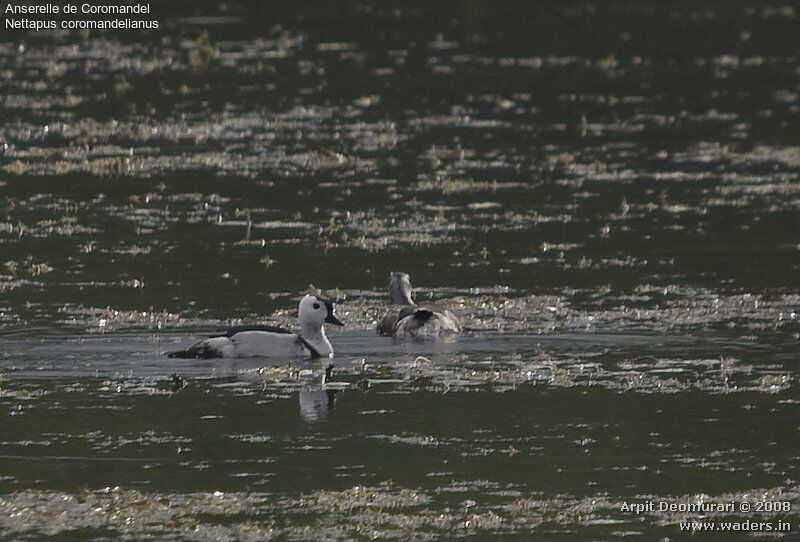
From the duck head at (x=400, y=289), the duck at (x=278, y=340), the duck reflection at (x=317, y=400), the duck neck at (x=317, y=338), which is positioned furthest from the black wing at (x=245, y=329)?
the duck head at (x=400, y=289)

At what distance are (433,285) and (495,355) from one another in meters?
3.41

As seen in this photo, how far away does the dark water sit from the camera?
43.1ft

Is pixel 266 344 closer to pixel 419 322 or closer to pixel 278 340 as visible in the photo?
pixel 278 340

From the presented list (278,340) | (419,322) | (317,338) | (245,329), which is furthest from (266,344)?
(419,322)

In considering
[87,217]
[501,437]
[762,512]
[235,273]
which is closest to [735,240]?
[235,273]

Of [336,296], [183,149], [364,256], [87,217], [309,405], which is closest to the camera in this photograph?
[309,405]

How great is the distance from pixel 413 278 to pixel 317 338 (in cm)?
343

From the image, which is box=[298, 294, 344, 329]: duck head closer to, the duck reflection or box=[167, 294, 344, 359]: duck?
box=[167, 294, 344, 359]: duck

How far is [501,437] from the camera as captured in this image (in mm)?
14500

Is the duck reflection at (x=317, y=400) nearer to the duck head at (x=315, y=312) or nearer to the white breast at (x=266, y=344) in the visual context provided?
the white breast at (x=266, y=344)

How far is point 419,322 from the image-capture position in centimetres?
1825

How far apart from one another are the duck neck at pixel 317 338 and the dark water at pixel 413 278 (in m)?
0.20

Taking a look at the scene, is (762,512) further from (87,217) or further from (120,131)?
(120,131)

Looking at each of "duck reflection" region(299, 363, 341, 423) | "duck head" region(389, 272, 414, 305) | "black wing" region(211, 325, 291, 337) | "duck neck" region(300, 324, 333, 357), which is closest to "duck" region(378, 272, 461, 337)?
"duck head" region(389, 272, 414, 305)
